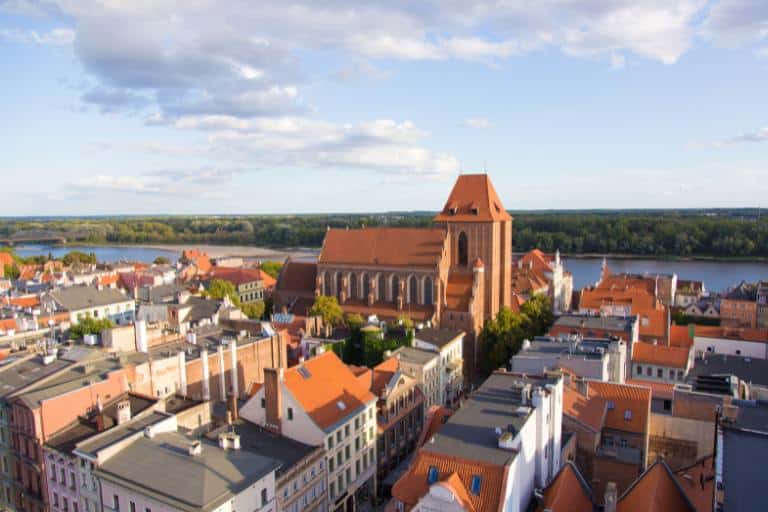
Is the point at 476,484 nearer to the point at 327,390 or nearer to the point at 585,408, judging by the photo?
the point at 585,408

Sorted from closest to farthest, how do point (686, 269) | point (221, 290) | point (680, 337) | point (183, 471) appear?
1. point (183, 471)
2. point (680, 337)
3. point (221, 290)
4. point (686, 269)

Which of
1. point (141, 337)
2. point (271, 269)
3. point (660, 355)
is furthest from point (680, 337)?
point (271, 269)

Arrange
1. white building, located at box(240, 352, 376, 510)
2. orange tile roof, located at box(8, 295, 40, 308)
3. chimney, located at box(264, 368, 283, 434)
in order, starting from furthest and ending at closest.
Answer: orange tile roof, located at box(8, 295, 40, 308) → chimney, located at box(264, 368, 283, 434) → white building, located at box(240, 352, 376, 510)

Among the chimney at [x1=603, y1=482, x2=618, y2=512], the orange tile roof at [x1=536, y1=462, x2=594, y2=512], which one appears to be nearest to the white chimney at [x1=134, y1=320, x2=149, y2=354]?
the orange tile roof at [x1=536, y1=462, x2=594, y2=512]

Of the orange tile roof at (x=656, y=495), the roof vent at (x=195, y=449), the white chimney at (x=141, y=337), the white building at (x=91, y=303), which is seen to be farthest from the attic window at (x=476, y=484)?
the white building at (x=91, y=303)

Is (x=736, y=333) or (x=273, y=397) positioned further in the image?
(x=736, y=333)

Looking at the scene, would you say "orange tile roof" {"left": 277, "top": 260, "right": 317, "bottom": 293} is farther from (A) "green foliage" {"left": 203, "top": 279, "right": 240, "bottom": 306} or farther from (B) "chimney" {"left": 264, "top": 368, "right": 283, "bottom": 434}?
(B) "chimney" {"left": 264, "top": 368, "right": 283, "bottom": 434}
